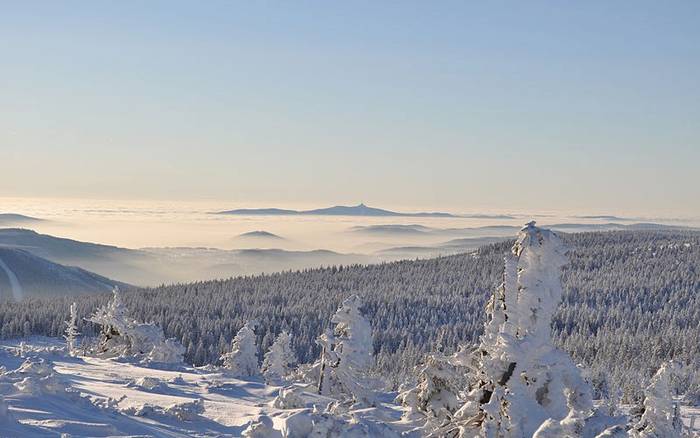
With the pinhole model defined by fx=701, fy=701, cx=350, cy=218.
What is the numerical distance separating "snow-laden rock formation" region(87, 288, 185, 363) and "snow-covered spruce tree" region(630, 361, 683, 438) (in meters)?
36.9

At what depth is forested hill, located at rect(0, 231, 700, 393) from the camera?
98500 mm

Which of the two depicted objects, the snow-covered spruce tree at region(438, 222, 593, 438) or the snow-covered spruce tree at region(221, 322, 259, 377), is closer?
the snow-covered spruce tree at region(438, 222, 593, 438)

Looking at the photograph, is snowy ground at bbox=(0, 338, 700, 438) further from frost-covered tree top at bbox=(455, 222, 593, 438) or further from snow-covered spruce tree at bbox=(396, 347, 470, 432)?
frost-covered tree top at bbox=(455, 222, 593, 438)

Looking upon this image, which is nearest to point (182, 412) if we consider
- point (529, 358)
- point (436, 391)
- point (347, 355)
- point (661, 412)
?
point (436, 391)

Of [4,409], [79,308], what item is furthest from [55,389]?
[79,308]

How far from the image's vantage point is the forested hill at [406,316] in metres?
98.5

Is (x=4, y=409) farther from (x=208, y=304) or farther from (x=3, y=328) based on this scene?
(x=208, y=304)

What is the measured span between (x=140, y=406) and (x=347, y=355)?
12.3 meters

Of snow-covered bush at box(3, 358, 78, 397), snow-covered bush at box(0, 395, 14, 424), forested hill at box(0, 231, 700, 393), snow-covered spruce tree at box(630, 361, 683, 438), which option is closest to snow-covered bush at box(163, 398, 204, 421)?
snow-covered bush at box(3, 358, 78, 397)

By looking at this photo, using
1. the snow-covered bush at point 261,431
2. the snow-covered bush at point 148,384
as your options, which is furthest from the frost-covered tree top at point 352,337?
the snow-covered bush at point 261,431

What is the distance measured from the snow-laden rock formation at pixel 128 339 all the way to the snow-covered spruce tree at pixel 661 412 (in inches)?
1454

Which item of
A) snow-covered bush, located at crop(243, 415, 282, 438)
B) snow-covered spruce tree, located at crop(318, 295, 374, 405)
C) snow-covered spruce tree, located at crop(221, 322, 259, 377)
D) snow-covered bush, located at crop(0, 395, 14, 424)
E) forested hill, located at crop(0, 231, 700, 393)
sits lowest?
forested hill, located at crop(0, 231, 700, 393)

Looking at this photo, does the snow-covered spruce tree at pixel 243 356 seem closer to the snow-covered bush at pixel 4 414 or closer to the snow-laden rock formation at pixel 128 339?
the snow-laden rock formation at pixel 128 339

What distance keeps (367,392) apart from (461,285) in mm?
171675
